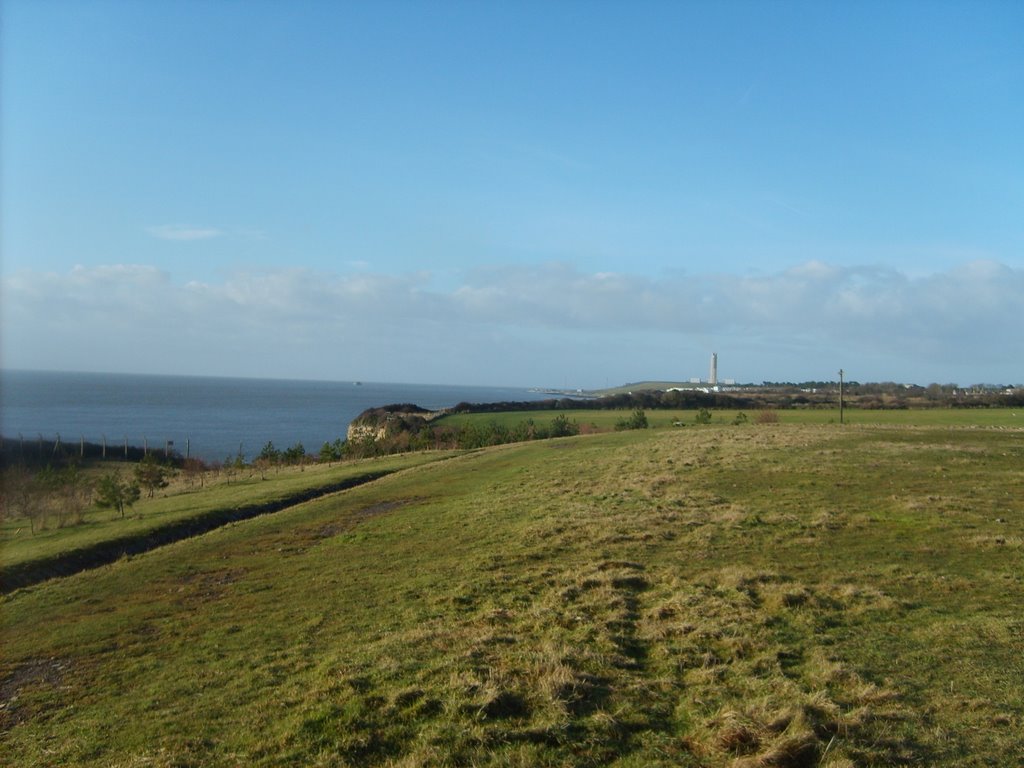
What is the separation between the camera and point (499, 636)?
416 inches

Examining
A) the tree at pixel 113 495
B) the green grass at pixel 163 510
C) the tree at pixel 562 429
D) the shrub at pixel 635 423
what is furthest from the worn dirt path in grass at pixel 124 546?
the shrub at pixel 635 423

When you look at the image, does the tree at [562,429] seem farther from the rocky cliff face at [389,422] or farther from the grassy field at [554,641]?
the grassy field at [554,641]

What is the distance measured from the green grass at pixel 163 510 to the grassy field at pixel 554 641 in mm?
3985

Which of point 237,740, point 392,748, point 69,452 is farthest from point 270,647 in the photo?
point 69,452

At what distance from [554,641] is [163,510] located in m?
23.8

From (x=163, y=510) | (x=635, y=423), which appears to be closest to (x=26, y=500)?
(x=163, y=510)

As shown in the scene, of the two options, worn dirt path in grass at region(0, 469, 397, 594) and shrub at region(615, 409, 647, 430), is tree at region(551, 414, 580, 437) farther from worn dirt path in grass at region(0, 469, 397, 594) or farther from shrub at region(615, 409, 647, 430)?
worn dirt path in grass at region(0, 469, 397, 594)

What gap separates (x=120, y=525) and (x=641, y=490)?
19604 millimetres

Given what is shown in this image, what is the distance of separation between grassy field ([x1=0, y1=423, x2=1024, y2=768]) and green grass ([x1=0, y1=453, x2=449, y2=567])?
13.1ft

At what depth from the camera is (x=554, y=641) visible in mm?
10148

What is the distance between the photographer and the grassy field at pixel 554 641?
7164 mm

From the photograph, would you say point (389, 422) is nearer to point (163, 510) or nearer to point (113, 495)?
point (163, 510)

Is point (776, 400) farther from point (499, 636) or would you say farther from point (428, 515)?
point (499, 636)

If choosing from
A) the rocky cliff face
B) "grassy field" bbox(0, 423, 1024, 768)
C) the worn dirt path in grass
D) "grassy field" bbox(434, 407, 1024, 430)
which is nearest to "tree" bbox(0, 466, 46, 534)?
the worn dirt path in grass
